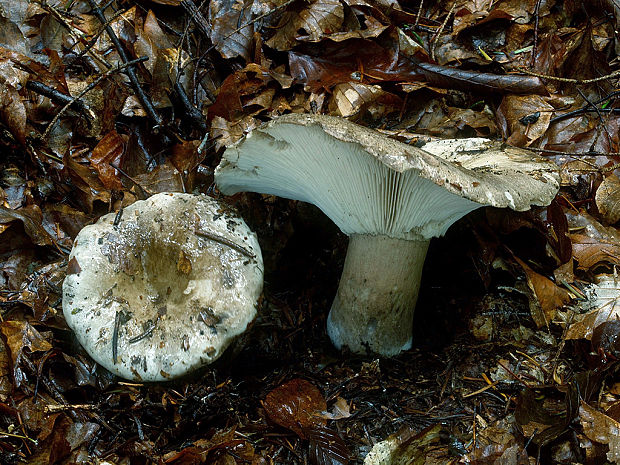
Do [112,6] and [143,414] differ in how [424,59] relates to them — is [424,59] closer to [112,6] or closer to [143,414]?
[112,6]

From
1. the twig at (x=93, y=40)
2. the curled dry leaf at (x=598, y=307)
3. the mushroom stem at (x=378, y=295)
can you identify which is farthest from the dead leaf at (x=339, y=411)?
the twig at (x=93, y=40)

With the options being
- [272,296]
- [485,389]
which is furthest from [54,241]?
[485,389]

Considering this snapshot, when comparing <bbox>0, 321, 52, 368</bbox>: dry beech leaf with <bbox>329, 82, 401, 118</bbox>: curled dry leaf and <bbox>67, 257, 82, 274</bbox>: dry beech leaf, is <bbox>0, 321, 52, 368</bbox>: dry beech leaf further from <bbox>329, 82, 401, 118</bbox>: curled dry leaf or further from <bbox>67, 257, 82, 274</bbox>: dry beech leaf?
<bbox>329, 82, 401, 118</bbox>: curled dry leaf

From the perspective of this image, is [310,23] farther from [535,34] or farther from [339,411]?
[339,411]

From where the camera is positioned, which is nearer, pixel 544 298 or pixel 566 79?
pixel 544 298

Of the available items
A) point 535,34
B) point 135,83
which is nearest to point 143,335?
point 135,83

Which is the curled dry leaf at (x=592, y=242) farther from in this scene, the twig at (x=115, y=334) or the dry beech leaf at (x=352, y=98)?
the twig at (x=115, y=334)
